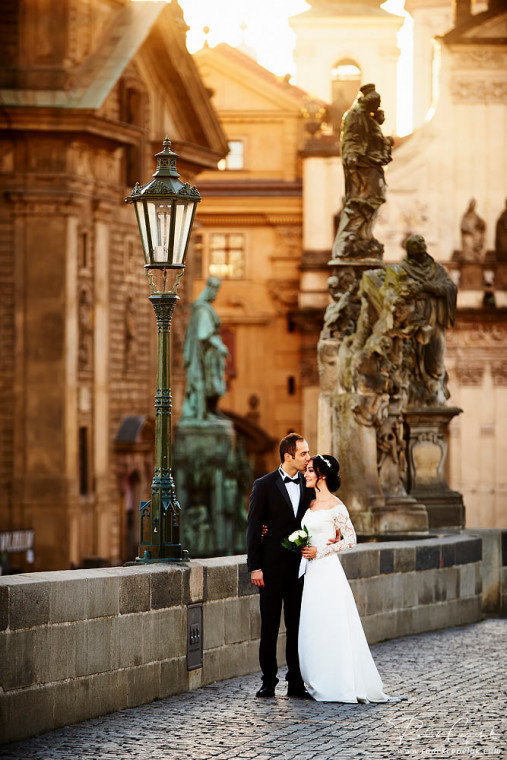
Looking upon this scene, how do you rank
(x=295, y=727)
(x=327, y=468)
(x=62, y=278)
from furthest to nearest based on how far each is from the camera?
(x=62, y=278) < (x=327, y=468) < (x=295, y=727)

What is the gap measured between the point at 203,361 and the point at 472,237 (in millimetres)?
19402

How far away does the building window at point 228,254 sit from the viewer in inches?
2491

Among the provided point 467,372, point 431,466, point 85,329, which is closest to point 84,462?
point 85,329

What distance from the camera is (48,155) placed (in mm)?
39312

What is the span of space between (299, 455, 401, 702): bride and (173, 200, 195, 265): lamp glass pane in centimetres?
221

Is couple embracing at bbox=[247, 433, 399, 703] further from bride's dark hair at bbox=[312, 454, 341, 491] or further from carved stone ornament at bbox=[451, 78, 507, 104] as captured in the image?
carved stone ornament at bbox=[451, 78, 507, 104]

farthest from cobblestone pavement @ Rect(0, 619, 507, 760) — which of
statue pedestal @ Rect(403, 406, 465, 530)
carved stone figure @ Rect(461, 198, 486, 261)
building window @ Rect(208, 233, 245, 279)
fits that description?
building window @ Rect(208, 233, 245, 279)

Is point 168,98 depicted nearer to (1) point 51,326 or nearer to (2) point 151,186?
(1) point 51,326

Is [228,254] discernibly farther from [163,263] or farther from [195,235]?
[163,263]

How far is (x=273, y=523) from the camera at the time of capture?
11852 mm

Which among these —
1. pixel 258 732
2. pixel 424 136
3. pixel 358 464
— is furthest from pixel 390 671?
pixel 424 136

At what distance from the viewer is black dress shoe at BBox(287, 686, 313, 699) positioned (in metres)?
11.9

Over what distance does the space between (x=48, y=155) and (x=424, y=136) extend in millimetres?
21024

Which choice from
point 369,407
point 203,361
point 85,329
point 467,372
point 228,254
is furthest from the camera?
point 228,254
